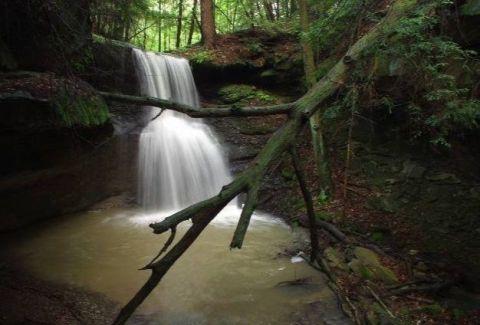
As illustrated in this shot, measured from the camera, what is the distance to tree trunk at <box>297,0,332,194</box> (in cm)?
894

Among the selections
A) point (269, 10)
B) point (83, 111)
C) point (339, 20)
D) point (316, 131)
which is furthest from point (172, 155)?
point (269, 10)

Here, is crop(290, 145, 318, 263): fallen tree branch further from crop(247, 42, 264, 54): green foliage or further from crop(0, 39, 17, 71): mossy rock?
crop(247, 42, 264, 54): green foliage

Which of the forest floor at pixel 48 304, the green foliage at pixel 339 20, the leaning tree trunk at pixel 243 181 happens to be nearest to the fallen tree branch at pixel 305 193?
the leaning tree trunk at pixel 243 181

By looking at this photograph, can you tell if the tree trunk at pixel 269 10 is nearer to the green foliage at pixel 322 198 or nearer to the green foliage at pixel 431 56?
the green foliage at pixel 322 198

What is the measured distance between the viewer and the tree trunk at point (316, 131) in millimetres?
8938

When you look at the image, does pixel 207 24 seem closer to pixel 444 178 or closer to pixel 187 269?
pixel 444 178

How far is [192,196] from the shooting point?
31.7 feet

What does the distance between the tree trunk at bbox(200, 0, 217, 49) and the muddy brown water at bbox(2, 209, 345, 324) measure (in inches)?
308

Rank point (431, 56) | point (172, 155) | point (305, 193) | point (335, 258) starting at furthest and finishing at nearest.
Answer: point (172, 155)
point (335, 258)
point (431, 56)
point (305, 193)

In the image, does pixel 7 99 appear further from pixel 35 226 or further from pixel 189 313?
pixel 189 313

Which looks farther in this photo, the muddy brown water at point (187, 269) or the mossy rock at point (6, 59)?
the mossy rock at point (6, 59)

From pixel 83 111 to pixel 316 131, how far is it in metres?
4.87

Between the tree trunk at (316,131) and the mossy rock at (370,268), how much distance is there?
2.42 m

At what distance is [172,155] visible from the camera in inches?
402
